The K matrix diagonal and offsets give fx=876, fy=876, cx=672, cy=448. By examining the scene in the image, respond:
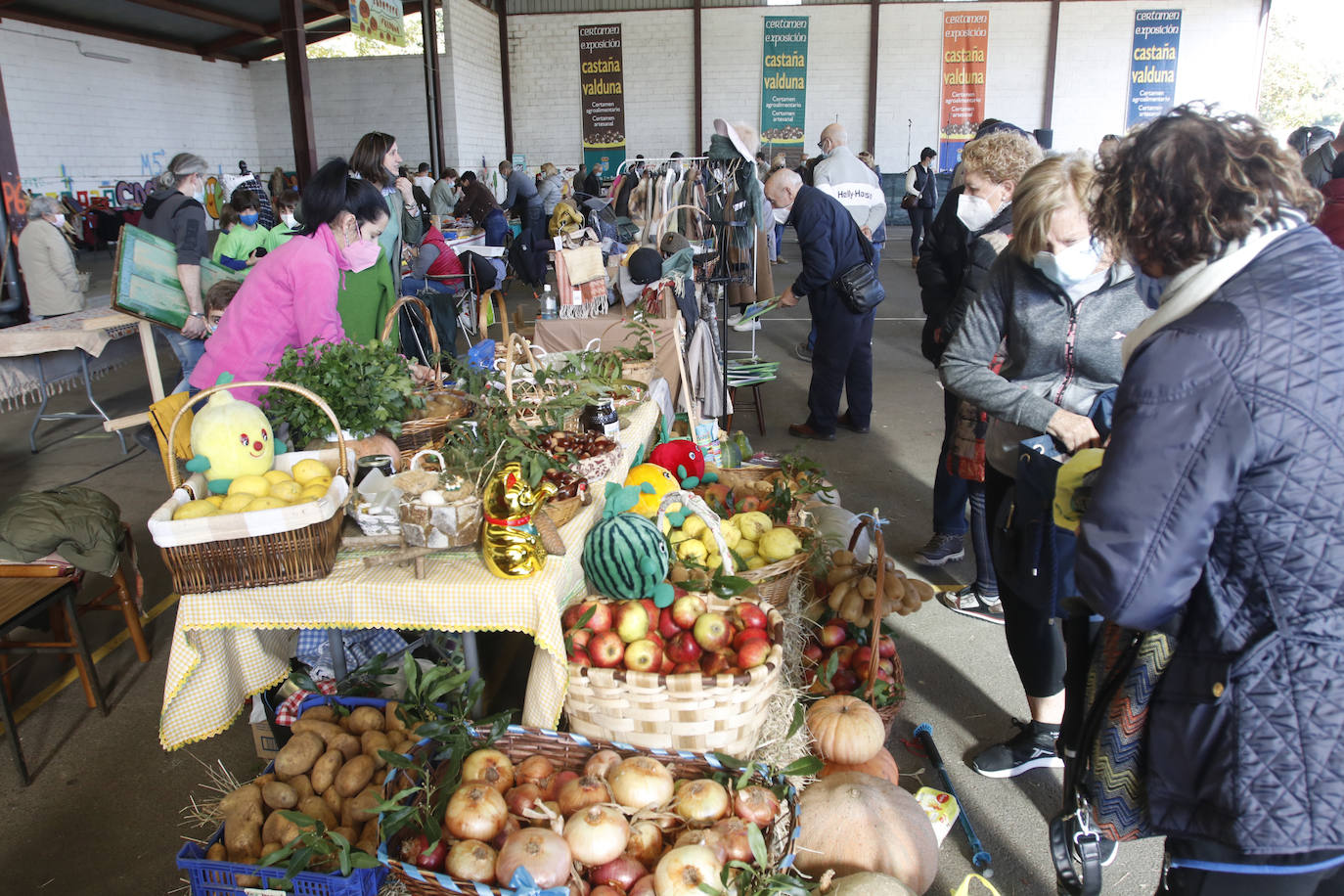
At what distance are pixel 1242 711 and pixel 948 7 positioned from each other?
754 inches

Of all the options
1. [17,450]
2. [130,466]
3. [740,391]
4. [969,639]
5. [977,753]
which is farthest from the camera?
[740,391]

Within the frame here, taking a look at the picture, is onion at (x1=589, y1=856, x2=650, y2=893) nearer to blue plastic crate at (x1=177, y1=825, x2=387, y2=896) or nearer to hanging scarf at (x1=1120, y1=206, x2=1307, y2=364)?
blue plastic crate at (x1=177, y1=825, x2=387, y2=896)

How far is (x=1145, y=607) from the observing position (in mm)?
1245

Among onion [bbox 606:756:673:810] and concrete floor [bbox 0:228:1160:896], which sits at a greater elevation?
onion [bbox 606:756:673:810]

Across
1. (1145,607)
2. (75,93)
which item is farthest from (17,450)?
(75,93)

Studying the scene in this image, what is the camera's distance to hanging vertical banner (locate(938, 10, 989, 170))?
17.4 m

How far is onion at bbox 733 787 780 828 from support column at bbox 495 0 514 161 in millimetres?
18001

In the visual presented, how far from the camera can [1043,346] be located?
7.48 ft

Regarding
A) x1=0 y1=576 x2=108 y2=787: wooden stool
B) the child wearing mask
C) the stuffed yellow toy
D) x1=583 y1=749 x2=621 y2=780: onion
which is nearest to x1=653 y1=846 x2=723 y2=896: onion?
x1=583 y1=749 x2=621 y2=780: onion

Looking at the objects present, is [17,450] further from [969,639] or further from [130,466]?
[969,639]

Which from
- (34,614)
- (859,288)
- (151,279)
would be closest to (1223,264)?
(34,614)

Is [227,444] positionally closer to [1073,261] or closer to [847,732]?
[847,732]

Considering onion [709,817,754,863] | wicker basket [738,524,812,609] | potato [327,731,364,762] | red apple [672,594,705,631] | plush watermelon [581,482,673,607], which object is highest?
plush watermelon [581,482,673,607]

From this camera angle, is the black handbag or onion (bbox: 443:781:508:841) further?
the black handbag
